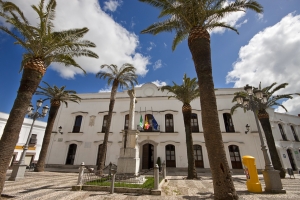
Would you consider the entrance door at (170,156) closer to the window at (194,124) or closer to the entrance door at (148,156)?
the entrance door at (148,156)

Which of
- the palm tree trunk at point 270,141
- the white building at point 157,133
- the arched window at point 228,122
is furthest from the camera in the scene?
the arched window at point 228,122

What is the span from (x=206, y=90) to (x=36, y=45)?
7.85 meters

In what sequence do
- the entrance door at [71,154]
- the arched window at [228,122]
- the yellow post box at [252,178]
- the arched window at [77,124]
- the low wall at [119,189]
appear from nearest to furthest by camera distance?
the low wall at [119,189] < the yellow post box at [252,178] < the arched window at [228,122] < the entrance door at [71,154] < the arched window at [77,124]

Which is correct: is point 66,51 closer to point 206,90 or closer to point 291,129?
point 206,90

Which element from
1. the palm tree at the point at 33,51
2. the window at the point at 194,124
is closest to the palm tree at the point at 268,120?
the window at the point at 194,124

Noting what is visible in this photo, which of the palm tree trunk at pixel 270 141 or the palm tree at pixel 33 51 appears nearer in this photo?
the palm tree at pixel 33 51

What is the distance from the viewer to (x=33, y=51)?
7176 mm

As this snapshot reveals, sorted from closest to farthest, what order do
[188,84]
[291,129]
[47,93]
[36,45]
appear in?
[36,45] < [188,84] < [47,93] < [291,129]

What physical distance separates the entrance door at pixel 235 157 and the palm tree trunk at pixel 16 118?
18473 millimetres

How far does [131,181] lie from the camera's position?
8.38 metres

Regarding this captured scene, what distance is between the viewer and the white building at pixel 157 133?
16.9 metres

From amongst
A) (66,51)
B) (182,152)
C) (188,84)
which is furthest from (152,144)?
(66,51)

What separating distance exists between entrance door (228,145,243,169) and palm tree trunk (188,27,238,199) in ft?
46.4

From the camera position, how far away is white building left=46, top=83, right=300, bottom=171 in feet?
55.6
